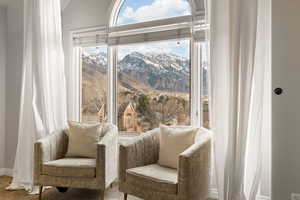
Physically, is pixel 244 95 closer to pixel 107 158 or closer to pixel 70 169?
pixel 107 158

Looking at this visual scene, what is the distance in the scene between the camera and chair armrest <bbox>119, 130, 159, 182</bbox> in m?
2.49

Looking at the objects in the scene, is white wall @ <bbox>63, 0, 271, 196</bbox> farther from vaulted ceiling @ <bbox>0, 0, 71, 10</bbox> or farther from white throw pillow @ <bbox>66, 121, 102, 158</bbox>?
white throw pillow @ <bbox>66, 121, 102, 158</bbox>

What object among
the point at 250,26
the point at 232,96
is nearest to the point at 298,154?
the point at 232,96

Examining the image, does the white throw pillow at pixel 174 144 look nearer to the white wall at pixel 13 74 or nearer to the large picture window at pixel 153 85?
the large picture window at pixel 153 85

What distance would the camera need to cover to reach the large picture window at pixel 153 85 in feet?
10.5

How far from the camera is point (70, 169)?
2682 mm

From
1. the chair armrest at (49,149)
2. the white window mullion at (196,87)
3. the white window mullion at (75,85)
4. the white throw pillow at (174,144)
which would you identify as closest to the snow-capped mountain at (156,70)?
the white window mullion at (196,87)

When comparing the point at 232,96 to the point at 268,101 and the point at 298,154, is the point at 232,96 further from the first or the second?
the point at 298,154

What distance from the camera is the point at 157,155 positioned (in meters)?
2.84

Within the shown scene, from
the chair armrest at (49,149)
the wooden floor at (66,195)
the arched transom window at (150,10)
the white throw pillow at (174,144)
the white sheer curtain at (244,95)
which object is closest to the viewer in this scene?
the white sheer curtain at (244,95)

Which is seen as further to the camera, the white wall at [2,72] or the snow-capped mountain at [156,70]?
the white wall at [2,72]

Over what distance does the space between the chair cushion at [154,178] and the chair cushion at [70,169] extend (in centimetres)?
46

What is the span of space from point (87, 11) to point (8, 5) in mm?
1162

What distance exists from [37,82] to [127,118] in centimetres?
124
